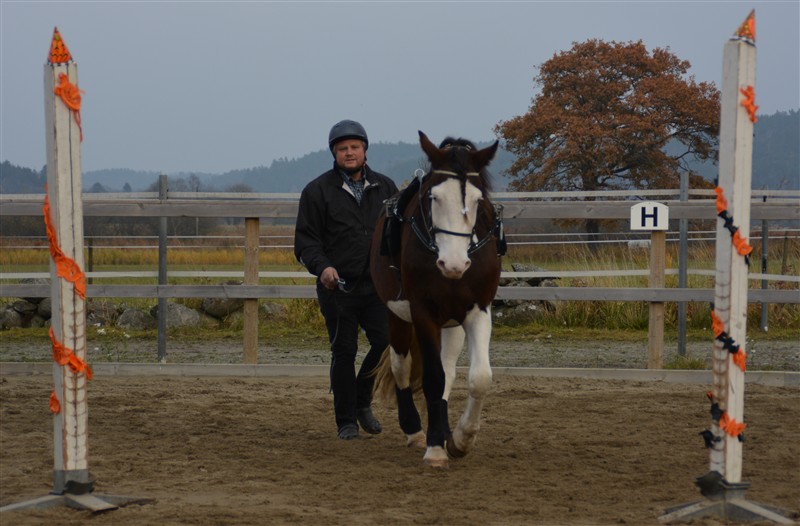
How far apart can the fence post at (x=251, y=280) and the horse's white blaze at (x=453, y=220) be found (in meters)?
4.15

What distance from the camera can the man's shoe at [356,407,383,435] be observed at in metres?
6.76

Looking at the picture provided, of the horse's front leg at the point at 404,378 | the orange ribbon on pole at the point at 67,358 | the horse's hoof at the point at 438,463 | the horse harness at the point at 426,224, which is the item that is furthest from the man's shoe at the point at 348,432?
the orange ribbon on pole at the point at 67,358

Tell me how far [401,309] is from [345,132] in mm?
1278

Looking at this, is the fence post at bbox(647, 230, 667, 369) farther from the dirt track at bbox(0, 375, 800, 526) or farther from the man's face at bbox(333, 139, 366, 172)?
the man's face at bbox(333, 139, 366, 172)

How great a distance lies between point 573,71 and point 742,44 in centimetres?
2276

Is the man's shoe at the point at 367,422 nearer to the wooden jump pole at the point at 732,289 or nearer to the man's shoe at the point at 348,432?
the man's shoe at the point at 348,432

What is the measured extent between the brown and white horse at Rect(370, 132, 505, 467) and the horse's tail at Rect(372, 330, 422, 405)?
1.42 ft

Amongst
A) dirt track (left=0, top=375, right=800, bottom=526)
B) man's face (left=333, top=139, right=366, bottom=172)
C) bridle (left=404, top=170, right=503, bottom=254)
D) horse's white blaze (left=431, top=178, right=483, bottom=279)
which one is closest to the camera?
dirt track (left=0, top=375, right=800, bottom=526)

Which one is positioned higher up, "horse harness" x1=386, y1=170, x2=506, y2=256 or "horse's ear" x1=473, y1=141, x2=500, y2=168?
"horse's ear" x1=473, y1=141, x2=500, y2=168

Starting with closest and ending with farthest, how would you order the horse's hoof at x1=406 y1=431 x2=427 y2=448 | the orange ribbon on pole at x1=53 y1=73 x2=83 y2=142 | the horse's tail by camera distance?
the orange ribbon on pole at x1=53 y1=73 x2=83 y2=142 → the horse's hoof at x1=406 y1=431 x2=427 y2=448 → the horse's tail

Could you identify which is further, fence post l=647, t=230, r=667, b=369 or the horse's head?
fence post l=647, t=230, r=667, b=369

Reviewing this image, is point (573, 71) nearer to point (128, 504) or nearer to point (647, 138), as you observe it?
point (647, 138)

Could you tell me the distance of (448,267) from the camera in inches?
196

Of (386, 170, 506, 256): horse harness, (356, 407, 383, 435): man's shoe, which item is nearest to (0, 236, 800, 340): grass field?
(356, 407, 383, 435): man's shoe
